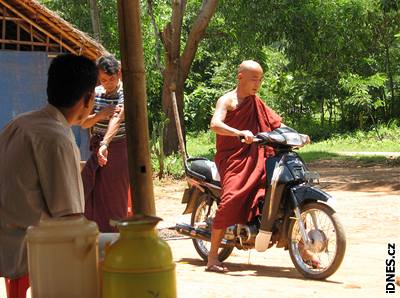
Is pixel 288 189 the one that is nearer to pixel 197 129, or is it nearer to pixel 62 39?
pixel 62 39

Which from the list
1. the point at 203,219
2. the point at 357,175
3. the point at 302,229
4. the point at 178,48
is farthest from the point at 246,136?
the point at 178,48

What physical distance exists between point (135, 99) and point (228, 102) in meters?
3.97

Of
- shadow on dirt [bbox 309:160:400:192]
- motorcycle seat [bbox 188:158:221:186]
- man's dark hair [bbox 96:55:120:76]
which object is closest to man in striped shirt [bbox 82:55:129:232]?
man's dark hair [bbox 96:55:120:76]

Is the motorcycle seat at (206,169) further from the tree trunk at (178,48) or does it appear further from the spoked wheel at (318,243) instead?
the tree trunk at (178,48)

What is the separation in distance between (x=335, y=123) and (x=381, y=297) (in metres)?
24.8

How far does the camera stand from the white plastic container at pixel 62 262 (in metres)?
1.68

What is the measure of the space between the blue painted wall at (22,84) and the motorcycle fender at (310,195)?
749 cm

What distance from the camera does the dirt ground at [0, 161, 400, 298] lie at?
5.31 metres

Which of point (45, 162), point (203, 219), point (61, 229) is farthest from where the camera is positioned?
point (203, 219)

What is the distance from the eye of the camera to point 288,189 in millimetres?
6016

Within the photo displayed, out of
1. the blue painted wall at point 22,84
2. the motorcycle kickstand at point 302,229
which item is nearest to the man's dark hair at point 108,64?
the motorcycle kickstand at point 302,229

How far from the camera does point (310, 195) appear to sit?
582cm

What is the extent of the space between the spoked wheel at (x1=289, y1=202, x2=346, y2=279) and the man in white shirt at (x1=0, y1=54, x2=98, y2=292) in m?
3.32

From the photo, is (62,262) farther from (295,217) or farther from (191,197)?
(191,197)
